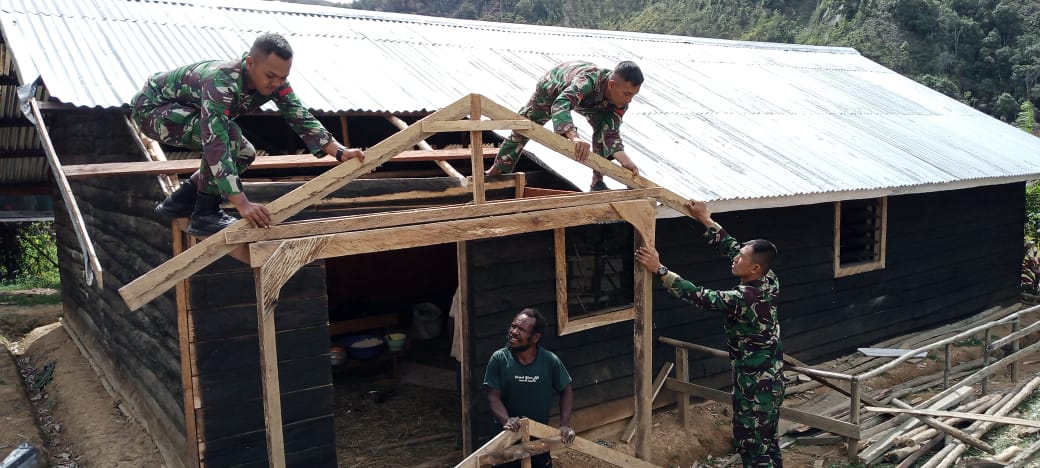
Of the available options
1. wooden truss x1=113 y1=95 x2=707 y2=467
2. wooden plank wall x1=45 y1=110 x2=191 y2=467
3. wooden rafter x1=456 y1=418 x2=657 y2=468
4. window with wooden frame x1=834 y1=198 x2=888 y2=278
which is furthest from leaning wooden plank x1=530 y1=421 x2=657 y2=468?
window with wooden frame x1=834 y1=198 x2=888 y2=278

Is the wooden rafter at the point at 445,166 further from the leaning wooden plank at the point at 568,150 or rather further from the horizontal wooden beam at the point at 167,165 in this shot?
the leaning wooden plank at the point at 568,150

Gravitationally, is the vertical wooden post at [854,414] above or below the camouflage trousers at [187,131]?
below

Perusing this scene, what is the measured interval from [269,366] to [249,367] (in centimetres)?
145

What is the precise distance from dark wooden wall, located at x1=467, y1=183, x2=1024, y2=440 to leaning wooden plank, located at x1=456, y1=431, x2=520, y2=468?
5.69ft

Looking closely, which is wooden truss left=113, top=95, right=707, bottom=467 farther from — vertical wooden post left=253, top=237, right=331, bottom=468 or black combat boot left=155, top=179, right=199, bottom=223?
black combat boot left=155, top=179, right=199, bottom=223

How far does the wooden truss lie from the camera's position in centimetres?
340

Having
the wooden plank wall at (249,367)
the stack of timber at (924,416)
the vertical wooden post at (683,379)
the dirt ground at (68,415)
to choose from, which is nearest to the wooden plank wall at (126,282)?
the dirt ground at (68,415)

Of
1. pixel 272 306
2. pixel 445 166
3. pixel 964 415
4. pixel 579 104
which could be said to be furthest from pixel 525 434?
pixel 964 415

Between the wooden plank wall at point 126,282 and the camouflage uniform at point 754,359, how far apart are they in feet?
12.3

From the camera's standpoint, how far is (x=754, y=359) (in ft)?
16.9

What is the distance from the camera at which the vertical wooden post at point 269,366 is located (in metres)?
3.44

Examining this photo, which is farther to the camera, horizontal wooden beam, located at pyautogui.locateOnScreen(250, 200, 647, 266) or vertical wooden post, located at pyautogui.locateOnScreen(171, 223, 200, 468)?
vertical wooden post, located at pyautogui.locateOnScreen(171, 223, 200, 468)

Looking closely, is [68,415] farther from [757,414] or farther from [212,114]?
[757,414]

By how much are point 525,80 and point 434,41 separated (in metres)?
1.53
